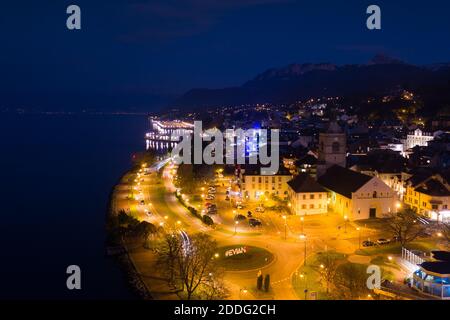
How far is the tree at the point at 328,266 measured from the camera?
38.9ft

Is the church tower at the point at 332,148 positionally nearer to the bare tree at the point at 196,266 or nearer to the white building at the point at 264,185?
the white building at the point at 264,185

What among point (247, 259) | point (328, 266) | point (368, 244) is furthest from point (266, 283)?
point (368, 244)

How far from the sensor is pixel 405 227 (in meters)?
16.7

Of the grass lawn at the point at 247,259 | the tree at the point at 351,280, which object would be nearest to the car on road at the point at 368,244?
the tree at the point at 351,280

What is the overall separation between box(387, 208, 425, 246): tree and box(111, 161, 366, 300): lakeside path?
167 cm

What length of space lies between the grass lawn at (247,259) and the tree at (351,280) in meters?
2.39

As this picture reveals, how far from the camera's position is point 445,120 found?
139 ft

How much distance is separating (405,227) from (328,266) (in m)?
5.91

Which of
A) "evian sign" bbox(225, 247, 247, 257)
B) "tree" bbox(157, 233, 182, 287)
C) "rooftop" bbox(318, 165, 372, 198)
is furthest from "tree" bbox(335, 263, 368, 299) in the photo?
"rooftop" bbox(318, 165, 372, 198)

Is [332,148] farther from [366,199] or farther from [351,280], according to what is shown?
[351,280]

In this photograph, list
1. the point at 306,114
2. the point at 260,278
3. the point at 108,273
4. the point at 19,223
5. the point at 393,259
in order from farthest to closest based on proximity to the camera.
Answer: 1. the point at 306,114
2. the point at 19,223
3. the point at 108,273
4. the point at 393,259
5. the point at 260,278
